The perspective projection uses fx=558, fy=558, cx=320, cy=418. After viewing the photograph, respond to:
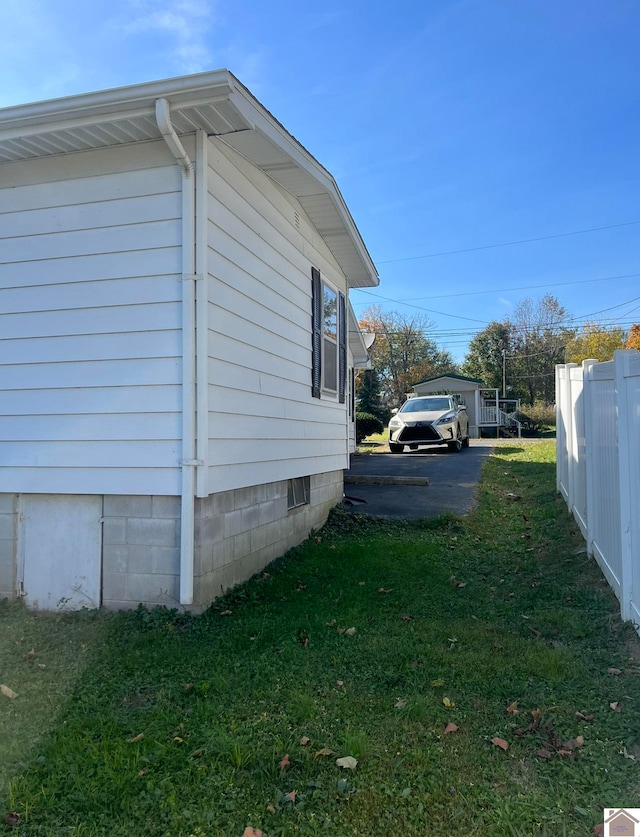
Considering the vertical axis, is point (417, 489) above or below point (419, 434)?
below

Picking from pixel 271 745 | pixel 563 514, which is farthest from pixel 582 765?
pixel 563 514

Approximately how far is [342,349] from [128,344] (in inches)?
165

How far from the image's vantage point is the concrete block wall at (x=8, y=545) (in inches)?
175

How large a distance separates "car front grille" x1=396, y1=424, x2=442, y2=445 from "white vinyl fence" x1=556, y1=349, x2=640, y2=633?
9602mm

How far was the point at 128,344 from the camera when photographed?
13.8 feet

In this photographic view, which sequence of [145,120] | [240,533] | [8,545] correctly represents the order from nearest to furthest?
[145,120] → [8,545] → [240,533]

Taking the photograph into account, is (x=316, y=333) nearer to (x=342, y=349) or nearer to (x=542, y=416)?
(x=342, y=349)

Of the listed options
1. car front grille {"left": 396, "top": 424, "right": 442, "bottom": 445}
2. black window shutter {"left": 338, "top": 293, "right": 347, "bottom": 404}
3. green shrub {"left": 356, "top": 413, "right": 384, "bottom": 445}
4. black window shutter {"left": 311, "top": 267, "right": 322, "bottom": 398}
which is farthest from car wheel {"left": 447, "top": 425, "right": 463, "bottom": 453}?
black window shutter {"left": 311, "top": 267, "right": 322, "bottom": 398}

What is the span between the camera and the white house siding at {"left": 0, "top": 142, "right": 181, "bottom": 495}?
13.5ft

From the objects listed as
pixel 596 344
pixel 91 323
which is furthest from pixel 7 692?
pixel 596 344

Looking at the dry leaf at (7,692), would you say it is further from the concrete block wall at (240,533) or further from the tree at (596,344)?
the tree at (596,344)

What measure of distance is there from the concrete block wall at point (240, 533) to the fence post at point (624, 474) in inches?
111

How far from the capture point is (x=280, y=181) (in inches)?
219

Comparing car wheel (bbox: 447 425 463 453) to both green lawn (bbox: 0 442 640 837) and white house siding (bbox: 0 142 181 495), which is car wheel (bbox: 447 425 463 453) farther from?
white house siding (bbox: 0 142 181 495)
